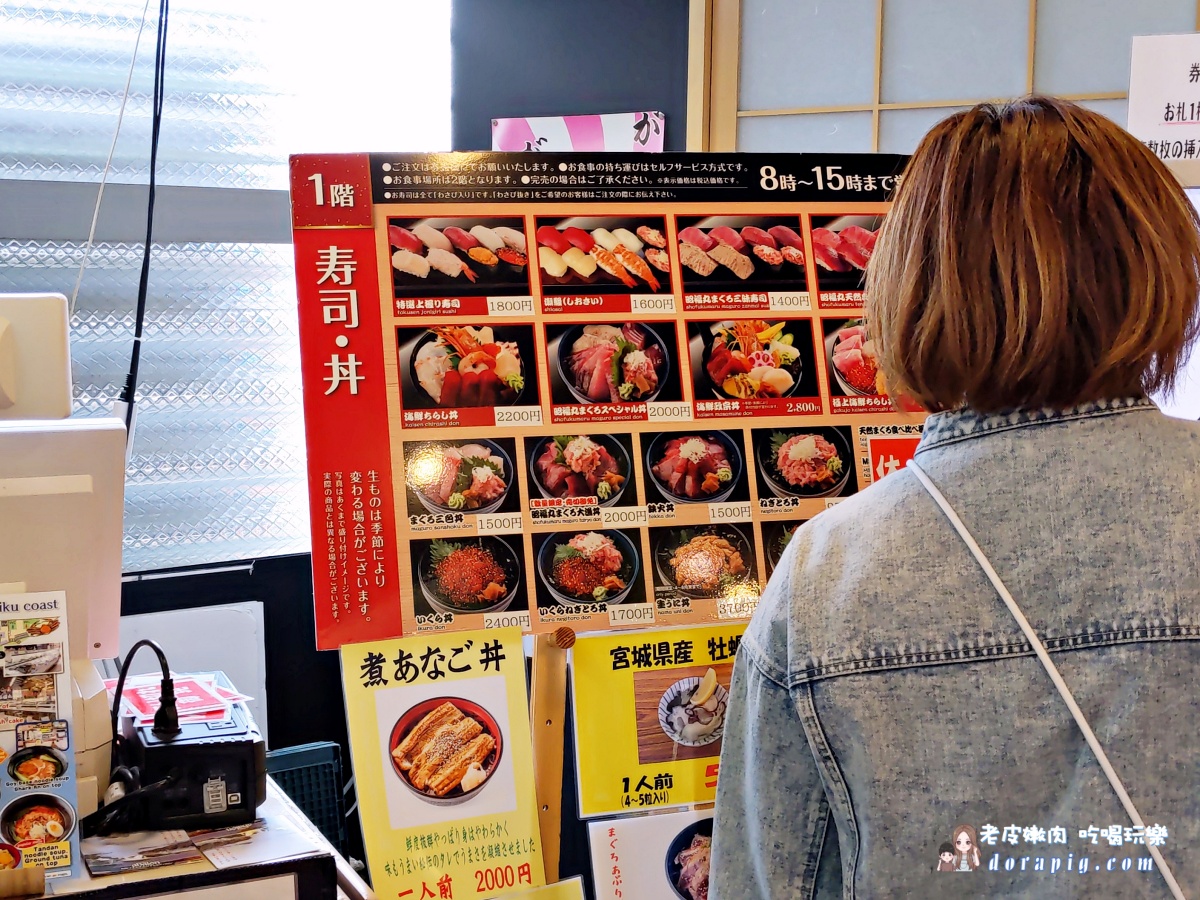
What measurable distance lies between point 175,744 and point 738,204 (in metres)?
1.30


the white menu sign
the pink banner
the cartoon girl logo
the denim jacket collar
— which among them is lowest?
the cartoon girl logo

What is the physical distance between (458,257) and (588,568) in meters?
0.56

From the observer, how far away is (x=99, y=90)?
2.85 meters

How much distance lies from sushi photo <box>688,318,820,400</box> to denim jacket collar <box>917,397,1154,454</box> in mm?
702

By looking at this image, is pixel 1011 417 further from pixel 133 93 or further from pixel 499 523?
pixel 133 93

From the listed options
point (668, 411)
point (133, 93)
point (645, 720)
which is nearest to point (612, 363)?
point (668, 411)

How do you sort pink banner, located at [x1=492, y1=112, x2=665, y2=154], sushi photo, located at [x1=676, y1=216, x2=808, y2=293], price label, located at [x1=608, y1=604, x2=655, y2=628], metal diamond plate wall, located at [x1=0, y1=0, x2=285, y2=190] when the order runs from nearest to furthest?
1. price label, located at [x1=608, y1=604, x2=655, y2=628]
2. sushi photo, located at [x1=676, y1=216, x2=808, y2=293]
3. metal diamond plate wall, located at [x1=0, y1=0, x2=285, y2=190]
4. pink banner, located at [x1=492, y1=112, x2=665, y2=154]

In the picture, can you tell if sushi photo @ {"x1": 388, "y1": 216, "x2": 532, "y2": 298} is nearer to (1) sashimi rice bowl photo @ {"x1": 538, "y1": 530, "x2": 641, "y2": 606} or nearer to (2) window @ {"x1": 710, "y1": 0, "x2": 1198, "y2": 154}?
(1) sashimi rice bowl photo @ {"x1": 538, "y1": 530, "x2": 641, "y2": 606}

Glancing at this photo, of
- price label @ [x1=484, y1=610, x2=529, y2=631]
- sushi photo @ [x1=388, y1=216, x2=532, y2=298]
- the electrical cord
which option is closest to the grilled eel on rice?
price label @ [x1=484, y1=610, x2=529, y2=631]

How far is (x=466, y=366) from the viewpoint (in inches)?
65.0

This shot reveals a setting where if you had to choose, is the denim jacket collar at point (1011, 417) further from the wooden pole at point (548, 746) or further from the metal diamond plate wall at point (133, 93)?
the metal diamond plate wall at point (133, 93)

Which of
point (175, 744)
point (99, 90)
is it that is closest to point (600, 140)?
point (99, 90)

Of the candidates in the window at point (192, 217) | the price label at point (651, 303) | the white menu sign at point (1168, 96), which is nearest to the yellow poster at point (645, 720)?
the price label at point (651, 303)

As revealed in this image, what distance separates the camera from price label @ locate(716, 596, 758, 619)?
5.53 feet
